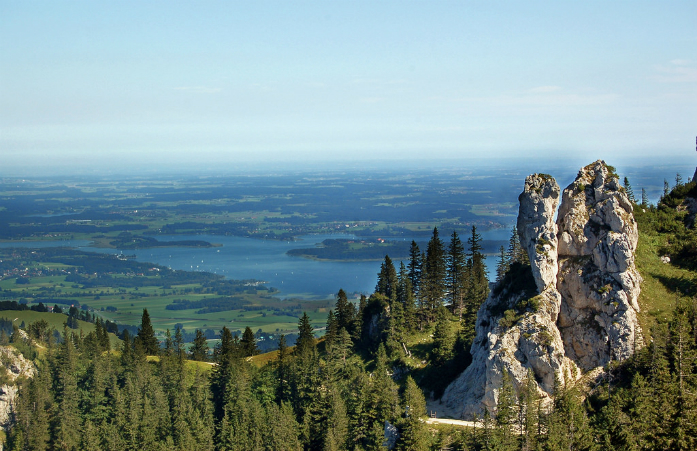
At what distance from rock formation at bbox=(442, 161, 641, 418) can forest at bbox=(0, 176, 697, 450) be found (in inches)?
63.7

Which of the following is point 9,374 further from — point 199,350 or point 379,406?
point 379,406

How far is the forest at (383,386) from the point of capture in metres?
38.1

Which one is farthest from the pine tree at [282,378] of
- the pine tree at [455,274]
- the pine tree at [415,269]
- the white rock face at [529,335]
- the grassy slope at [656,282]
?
the grassy slope at [656,282]

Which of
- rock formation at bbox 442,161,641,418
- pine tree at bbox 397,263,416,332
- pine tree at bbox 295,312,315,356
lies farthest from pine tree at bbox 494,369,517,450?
pine tree at bbox 295,312,315,356

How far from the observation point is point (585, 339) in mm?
43219

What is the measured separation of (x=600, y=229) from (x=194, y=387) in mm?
46904

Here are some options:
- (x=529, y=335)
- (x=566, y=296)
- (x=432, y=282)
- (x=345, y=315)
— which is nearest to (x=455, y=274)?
(x=432, y=282)

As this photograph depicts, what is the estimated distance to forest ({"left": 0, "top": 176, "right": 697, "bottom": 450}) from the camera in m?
38.1

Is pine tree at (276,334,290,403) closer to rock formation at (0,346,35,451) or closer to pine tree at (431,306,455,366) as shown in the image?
pine tree at (431,306,455,366)

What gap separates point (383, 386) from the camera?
161 ft

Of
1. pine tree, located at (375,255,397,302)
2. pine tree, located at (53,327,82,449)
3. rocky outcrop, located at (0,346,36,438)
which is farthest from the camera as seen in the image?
rocky outcrop, located at (0,346,36,438)

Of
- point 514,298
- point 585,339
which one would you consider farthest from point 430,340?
point 585,339

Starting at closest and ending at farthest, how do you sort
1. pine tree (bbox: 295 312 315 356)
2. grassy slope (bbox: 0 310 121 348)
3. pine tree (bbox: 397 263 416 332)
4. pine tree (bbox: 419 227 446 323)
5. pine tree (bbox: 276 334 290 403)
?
1. pine tree (bbox: 276 334 290 403)
2. pine tree (bbox: 397 263 416 332)
3. pine tree (bbox: 295 312 315 356)
4. pine tree (bbox: 419 227 446 323)
5. grassy slope (bbox: 0 310 121 348)

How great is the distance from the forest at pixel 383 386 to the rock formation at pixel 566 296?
162 centimetres
